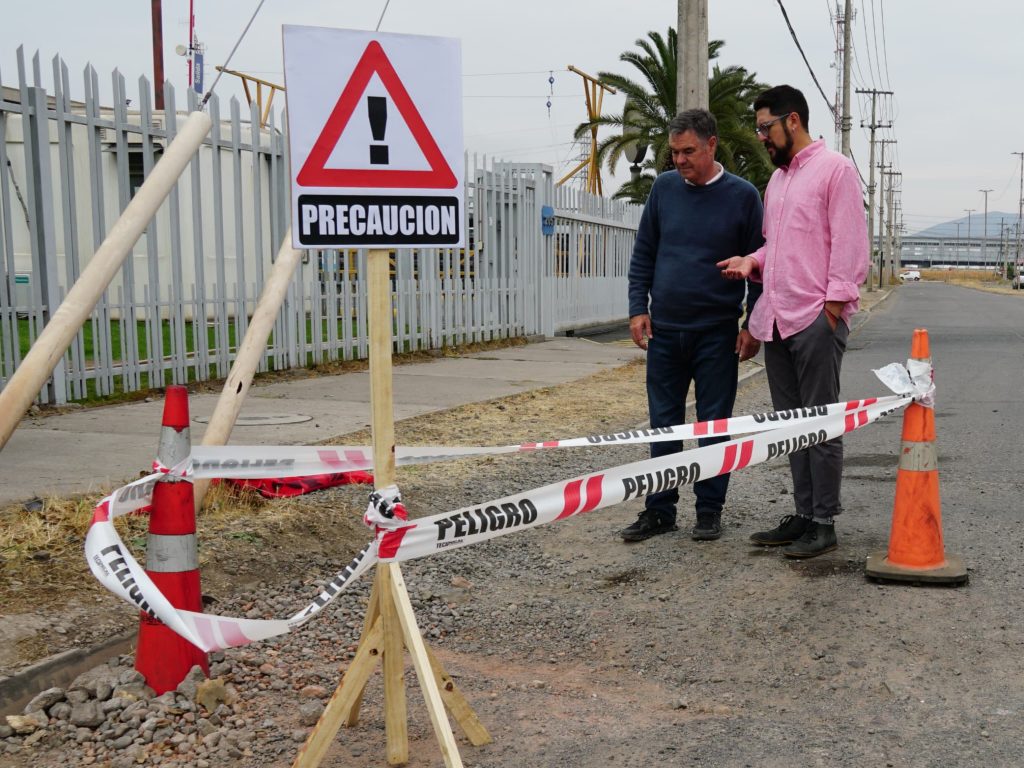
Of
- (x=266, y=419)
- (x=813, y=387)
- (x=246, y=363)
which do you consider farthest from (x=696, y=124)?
(x=266, y=419)

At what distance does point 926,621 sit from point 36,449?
517 cm

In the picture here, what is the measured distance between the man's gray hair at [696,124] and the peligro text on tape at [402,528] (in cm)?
163

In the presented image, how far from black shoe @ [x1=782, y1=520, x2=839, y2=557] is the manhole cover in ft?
14.2

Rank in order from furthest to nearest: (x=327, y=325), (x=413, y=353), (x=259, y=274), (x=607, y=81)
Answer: (x=607, y=81), (x=413, y=353), (x=327, y=325), (x=259, y=274)

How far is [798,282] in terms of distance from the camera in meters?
4.85

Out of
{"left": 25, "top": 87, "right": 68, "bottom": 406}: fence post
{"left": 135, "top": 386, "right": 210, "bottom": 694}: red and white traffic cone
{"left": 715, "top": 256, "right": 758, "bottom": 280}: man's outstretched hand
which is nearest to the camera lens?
{"left": 135, "top": 386, "right": 210, "bottom": 694}: red and white traffic cone

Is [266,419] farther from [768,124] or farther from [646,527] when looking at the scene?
[768,124]

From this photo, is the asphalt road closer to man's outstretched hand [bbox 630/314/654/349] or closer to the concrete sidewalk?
man's outstretched hand [bbox 630/314/654/349]

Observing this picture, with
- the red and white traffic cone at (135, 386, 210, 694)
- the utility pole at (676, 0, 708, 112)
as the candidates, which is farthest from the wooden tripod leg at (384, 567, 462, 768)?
the utility pole at (676, 0, 708, 112)

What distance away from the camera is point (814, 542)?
5.03 metres

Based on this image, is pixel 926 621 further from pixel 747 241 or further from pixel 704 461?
pixel 747 241

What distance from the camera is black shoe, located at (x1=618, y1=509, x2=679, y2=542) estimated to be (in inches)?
213

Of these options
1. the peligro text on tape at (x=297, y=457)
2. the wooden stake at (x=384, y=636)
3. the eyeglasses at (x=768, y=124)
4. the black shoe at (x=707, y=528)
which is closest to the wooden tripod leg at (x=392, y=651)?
the wooden stake at (x=384, y=636)

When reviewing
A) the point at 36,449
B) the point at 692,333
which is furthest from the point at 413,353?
the point at 692,333
